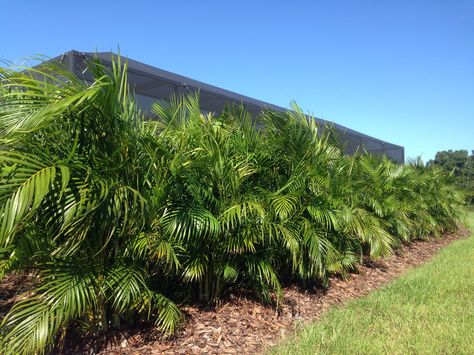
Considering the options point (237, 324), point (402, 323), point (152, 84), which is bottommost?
point (237, 324)

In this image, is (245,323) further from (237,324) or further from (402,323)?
(402,323)

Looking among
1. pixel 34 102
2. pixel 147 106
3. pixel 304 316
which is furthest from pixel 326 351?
pixel 147 106

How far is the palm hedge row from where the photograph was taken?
286 cm

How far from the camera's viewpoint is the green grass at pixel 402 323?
369cm

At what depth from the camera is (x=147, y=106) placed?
244 inches

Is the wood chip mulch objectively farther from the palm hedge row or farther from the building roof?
the building roof

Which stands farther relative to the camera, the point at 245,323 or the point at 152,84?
the point at 152,84

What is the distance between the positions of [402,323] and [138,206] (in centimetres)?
302

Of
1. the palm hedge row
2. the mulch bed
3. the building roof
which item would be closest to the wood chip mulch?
the mulch bed

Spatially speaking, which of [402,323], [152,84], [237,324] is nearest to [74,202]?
[237,324]

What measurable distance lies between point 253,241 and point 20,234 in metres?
2.19

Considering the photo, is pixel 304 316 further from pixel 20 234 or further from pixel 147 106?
pixel 147 106

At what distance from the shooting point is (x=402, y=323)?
4.33 metres

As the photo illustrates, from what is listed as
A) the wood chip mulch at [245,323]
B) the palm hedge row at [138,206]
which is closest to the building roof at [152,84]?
the palm hedge row at [138,206]
